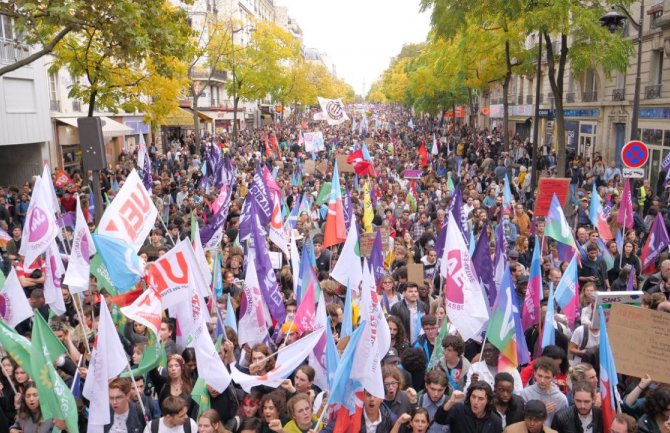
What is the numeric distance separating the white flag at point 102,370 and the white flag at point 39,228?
11.2 ft

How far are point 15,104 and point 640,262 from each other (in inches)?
776

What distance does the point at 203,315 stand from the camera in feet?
21.9

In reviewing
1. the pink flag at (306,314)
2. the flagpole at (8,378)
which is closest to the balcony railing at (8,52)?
the flagpole at (8,378)

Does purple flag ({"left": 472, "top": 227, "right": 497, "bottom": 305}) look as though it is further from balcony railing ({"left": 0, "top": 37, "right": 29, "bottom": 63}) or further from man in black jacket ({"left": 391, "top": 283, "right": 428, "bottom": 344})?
balcony railing ({"left": 0, "top": 37, "right": 29, "bottom": 63})

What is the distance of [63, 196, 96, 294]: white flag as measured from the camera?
296 inches

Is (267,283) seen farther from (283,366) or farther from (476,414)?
(476,414)

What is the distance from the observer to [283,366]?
229 inches

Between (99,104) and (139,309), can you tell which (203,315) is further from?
(99,104)

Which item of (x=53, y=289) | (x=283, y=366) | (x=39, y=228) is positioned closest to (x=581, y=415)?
(x=283, y=366)

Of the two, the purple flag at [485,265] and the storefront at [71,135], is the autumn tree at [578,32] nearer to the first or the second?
the purple flag at [485,265]

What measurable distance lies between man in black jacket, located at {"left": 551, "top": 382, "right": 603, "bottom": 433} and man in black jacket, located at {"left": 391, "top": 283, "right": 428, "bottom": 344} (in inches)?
107

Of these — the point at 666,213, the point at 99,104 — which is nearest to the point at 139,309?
the point at 666,213

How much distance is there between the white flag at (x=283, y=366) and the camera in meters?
5.69

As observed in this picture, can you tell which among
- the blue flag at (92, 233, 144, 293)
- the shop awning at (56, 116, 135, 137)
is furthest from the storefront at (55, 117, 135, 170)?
the blue flag at (92, 233, 144, 293)
